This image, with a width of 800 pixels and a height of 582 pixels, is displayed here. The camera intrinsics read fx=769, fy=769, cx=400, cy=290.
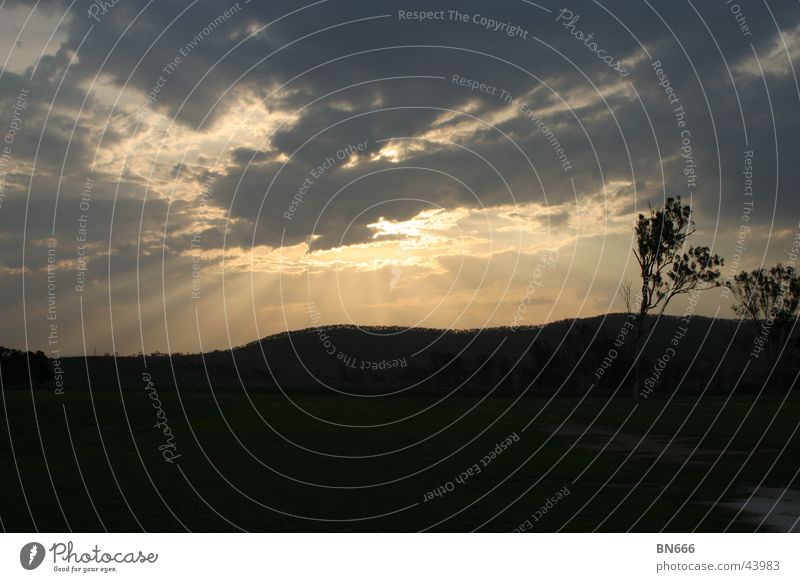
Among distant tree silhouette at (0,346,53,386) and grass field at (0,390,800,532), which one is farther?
distant tree silhouette at (0,346,53,386)

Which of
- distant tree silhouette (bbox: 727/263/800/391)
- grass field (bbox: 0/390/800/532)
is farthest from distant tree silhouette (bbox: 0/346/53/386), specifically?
distant tree silhouette (bbox: 727/263/800/391)

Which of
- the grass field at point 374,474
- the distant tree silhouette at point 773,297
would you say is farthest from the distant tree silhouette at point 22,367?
the distant tree silhouette at point 773,297

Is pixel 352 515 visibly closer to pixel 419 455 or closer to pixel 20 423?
pixel 419 455

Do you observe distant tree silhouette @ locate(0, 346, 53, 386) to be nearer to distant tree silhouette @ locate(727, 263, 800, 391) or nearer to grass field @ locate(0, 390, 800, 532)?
grass field @ locate(0, 390, 800, 532)

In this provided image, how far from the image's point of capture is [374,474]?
22016mm

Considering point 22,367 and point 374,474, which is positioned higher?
point 22,367

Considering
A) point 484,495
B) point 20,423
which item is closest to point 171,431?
point 20,423

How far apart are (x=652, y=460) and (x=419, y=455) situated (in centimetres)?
783

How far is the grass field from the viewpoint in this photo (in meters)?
16.0

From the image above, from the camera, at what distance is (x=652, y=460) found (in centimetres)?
2573

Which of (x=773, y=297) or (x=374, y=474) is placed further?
(x=773, y=297)

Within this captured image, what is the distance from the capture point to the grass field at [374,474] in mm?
16047

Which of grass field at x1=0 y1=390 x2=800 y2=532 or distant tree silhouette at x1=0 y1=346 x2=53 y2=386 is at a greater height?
distant tree silhouette at x1=0 y1=346 x2=53 y2=386

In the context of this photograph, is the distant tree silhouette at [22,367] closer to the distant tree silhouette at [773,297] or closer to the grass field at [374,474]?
the grass field at [374,474]
